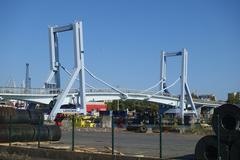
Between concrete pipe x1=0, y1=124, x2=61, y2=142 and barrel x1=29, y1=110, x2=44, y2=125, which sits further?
barrel x1=29, y1=110, x2=44, y2=125

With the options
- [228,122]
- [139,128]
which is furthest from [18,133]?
[139,128]

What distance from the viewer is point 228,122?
1491 cm

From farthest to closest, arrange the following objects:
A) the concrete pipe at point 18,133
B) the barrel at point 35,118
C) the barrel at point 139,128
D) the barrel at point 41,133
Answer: the barrel at point 139,128 → the barrel at point 35,118 → the barrel at point 41,133 → the concrete pipe at point 18,133

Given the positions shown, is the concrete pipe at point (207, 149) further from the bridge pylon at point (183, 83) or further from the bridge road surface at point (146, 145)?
the bridge pylon at point (183, 83)

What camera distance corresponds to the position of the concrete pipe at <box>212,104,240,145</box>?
14461mm

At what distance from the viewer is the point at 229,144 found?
47.9ft

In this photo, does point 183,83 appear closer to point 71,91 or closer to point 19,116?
point 71,91

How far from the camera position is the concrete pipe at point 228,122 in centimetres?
1446

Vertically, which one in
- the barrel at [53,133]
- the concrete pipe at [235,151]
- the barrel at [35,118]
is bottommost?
the barrel at [53,133]

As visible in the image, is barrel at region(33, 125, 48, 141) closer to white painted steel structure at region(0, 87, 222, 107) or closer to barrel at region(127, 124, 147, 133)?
barrel at region(127, 124, 147, 133)

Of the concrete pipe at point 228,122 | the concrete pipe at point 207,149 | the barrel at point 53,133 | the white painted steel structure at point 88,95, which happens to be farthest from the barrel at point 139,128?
the white painted steel structure at point 88,95

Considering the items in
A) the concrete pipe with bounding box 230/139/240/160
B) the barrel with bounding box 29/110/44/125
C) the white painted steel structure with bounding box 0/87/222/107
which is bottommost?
the concrete pipe with bounding box 230/139/240/160

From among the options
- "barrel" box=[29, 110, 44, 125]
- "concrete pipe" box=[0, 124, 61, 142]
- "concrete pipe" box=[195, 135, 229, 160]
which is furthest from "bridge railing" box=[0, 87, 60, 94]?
"concrete pipe" box=[195, 135, 229, 160]

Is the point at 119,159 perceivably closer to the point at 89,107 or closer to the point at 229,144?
the point at 229,144
